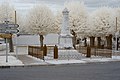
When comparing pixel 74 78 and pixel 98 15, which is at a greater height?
pixel 98 15

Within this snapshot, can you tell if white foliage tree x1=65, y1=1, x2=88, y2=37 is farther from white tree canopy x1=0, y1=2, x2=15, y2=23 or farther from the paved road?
the paved road

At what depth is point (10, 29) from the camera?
30781 mm

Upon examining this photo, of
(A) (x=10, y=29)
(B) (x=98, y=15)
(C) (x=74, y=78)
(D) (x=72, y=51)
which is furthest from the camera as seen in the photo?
(B) (x=98, y=15)

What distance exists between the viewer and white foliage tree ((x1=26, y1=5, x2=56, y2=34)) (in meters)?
65.6

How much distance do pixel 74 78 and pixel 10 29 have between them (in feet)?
47.8

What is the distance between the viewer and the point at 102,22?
7094 cm

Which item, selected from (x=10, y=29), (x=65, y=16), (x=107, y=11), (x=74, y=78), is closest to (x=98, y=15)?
(x=107, y=11)

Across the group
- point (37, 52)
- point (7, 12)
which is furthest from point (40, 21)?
point (37, 52)

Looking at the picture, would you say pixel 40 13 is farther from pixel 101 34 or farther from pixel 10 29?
pixel 10 29

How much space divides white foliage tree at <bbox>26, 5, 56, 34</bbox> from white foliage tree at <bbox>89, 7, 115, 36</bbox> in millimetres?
8934

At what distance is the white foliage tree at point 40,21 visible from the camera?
65562mm

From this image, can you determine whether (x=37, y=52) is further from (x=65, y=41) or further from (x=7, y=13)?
(x=7, y=13)

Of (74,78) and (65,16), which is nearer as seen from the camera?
(74,78)

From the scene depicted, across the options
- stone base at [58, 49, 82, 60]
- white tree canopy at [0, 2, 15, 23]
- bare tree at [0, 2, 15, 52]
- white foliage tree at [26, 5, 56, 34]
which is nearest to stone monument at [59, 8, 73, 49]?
stone base at [58, 49, 82, 60]
